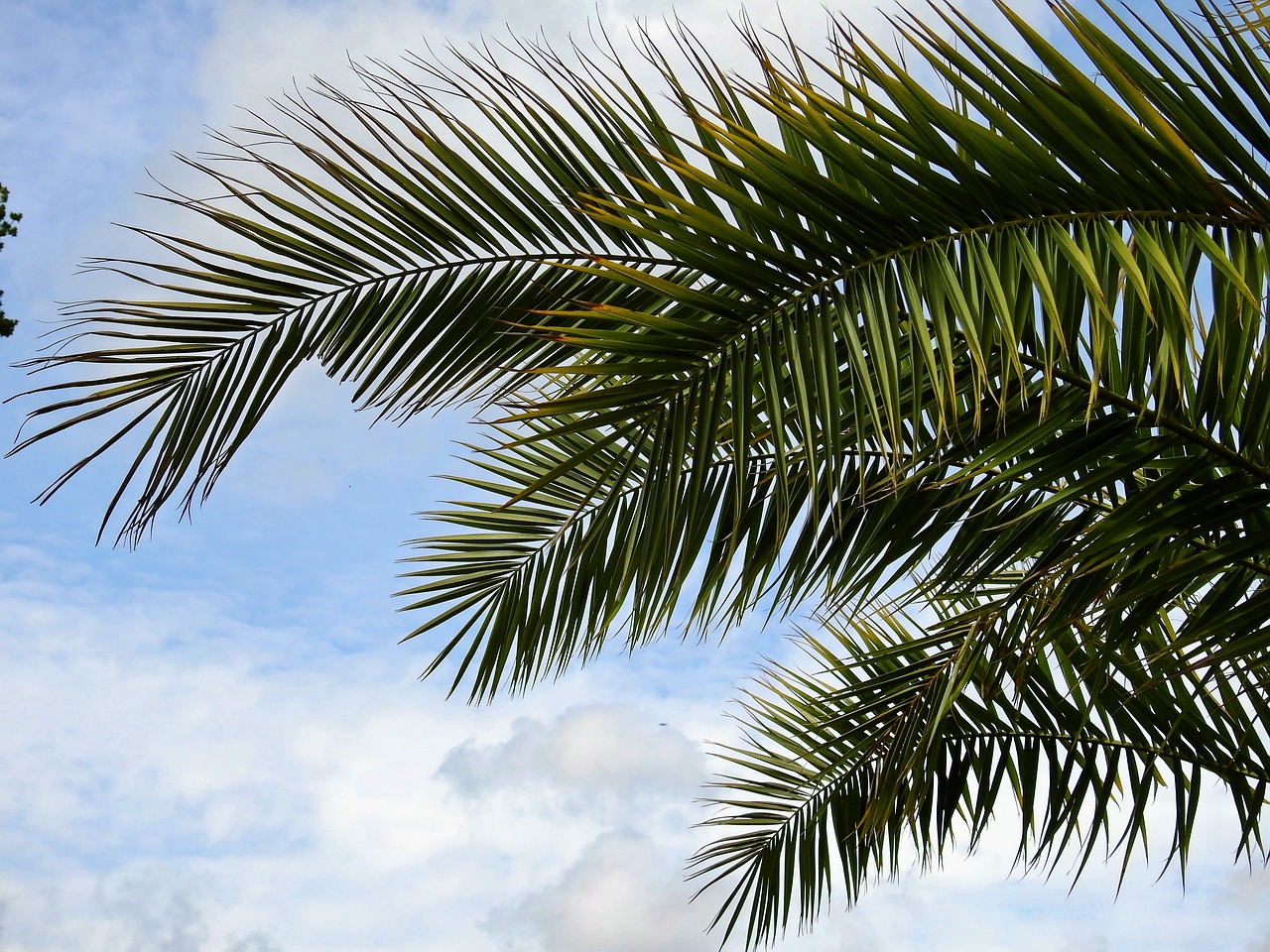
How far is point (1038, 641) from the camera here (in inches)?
93.6

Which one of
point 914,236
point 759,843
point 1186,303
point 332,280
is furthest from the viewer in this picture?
point 759,843

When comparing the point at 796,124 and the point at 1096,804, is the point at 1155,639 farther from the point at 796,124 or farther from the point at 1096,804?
the point at 796,124

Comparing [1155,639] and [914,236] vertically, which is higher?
[914,236]

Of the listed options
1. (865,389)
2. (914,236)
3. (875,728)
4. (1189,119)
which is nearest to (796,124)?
(914,236)

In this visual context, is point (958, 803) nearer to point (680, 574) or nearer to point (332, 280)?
point (680, 574)

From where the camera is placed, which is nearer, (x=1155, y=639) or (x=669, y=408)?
(x=669, y=408)

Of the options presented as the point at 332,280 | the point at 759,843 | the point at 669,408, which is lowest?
the point at 759,843

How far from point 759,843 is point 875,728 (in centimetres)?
94

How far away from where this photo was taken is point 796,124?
1.67m

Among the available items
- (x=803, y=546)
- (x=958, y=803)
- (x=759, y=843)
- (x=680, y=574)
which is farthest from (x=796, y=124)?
(x=759, y=843)

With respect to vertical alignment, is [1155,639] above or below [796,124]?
below

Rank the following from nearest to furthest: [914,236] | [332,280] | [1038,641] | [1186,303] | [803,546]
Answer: [1186,303]
[914,236]
[332,280]
[1038,641]
[803,546]

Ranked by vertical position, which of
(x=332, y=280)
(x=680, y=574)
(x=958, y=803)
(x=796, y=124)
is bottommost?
(x=958, y=803)

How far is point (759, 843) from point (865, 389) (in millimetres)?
2999
